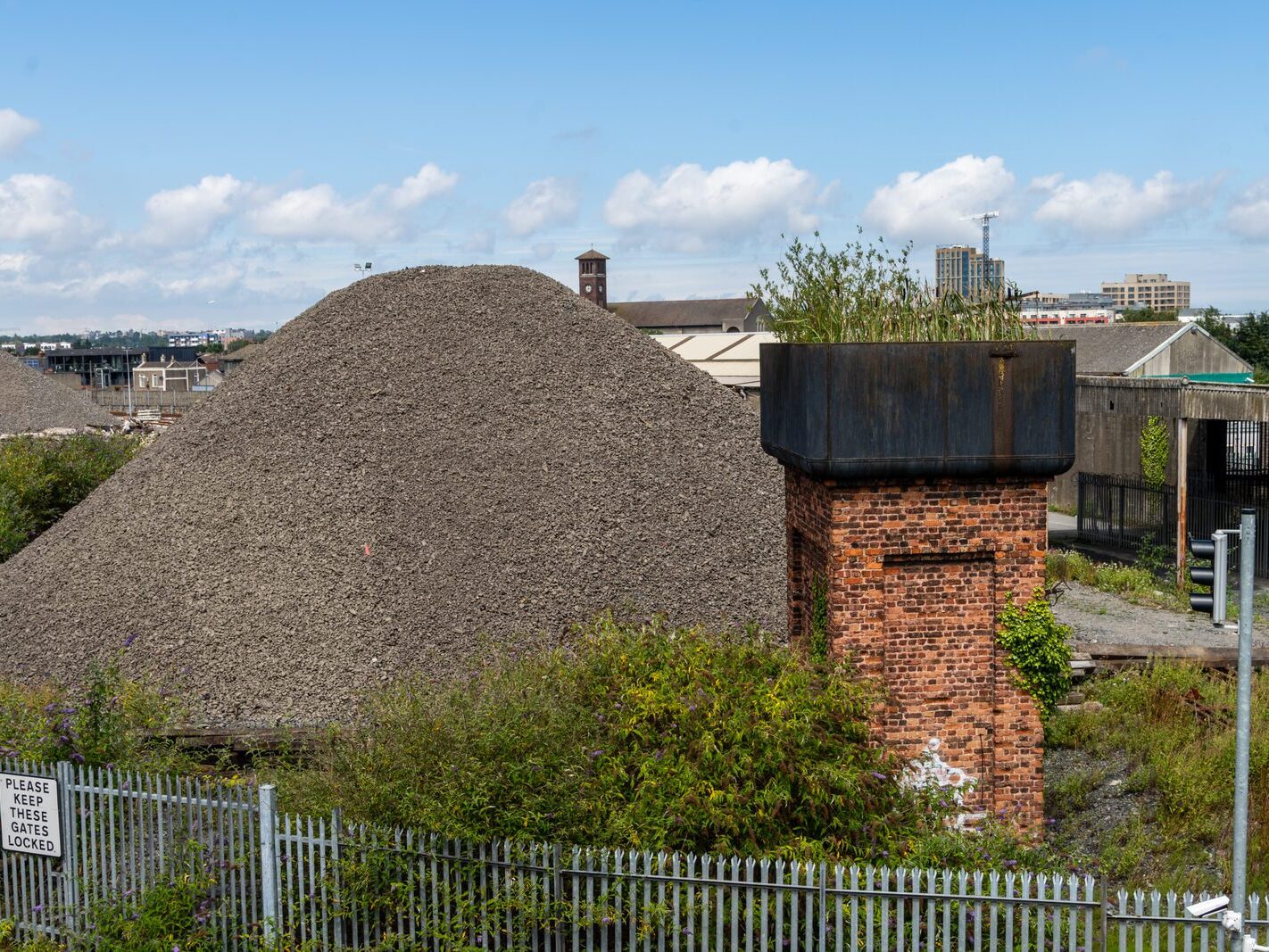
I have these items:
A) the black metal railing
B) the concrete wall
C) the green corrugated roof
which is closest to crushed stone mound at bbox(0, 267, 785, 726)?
the black metal railing

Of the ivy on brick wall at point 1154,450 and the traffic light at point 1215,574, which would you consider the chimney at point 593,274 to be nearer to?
the ivy on brick wall at point 1154,450

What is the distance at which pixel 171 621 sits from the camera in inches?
667

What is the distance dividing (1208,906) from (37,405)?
49.8 meters

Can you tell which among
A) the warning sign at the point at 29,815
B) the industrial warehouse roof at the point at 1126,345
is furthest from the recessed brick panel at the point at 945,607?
the industrial warehouse roof at the point at 1126,345

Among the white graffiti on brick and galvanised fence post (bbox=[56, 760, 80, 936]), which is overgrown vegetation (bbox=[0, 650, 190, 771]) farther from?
A: the white graffiti on brick

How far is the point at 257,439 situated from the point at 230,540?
9.36 feet

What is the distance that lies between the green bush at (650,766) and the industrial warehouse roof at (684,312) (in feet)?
269

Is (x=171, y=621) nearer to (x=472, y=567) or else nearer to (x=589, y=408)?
(x=472, y=567)

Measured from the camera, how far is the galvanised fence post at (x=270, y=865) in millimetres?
8977

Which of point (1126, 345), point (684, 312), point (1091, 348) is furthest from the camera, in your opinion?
point (684, 312)

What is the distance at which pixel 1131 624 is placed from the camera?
63.7 feet

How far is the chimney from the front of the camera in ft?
220

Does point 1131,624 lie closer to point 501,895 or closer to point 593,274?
point 501,895

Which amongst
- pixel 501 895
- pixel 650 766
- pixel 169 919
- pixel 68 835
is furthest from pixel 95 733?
pixel 650 766
